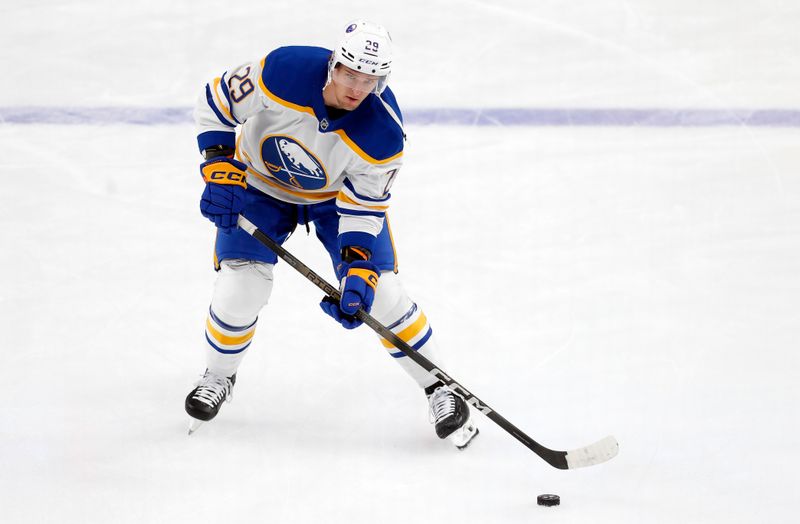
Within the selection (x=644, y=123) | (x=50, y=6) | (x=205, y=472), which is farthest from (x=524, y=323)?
(x=50, y=6)

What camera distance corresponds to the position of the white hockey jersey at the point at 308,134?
249 centimetres

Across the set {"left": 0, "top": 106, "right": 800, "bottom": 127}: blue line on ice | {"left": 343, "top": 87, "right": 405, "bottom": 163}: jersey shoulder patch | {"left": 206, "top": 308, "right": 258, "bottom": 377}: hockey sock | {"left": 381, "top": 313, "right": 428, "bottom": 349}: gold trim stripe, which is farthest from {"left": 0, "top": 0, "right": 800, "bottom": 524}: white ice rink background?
{"left": 343, "top": 87, "right": 405, "bottom": 163}: jersey shoulder patch

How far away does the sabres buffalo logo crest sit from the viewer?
101 inches

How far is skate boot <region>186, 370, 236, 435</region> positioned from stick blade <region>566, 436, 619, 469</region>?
38.5 inches

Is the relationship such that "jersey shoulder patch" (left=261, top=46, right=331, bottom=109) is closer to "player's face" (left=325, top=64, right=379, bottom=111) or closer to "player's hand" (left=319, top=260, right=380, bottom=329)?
"player's face" (left=325, top=64, right=379, bottom=111)

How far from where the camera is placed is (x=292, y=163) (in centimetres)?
260

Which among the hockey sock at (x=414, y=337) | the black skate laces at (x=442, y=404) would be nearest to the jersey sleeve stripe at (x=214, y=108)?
the hockey sock at (x=414, y=337)

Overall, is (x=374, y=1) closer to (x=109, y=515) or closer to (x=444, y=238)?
(x=444, y=238)

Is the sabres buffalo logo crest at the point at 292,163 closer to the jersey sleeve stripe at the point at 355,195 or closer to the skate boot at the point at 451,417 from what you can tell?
the jersey sleeve stripe at the point at 355,195

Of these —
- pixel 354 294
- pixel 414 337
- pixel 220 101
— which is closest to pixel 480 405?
pixel 414 337

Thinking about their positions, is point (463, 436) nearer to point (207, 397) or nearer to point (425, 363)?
point (425, 363)

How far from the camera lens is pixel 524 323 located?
10.6ft

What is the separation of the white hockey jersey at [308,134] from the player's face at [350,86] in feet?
0.18

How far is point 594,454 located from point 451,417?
40 cm
